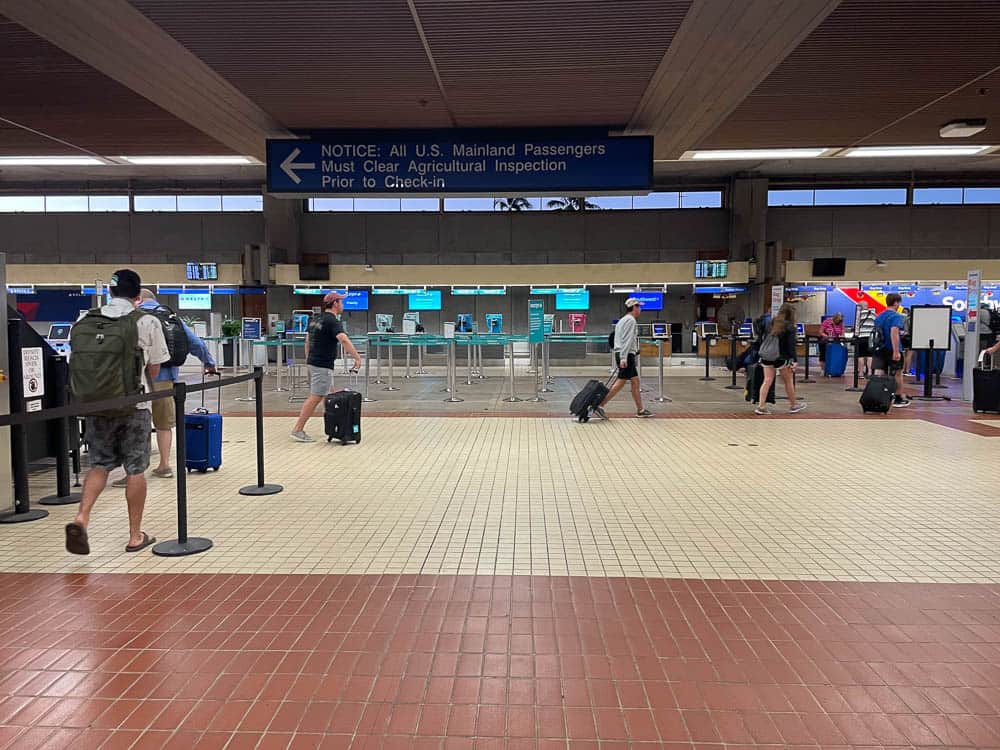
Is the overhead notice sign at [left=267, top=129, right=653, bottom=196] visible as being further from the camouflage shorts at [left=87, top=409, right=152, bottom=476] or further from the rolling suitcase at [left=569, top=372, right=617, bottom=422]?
the camouflage shorts at [left=87, top=409, right=152, bottom=476]

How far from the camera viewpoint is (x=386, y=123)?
7098mm

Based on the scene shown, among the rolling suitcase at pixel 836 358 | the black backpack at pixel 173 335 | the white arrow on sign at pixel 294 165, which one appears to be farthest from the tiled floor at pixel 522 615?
the rolling suitcase at pixel 836 358

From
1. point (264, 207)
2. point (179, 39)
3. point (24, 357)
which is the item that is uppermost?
point (264, 207)

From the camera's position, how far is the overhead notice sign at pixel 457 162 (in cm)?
723

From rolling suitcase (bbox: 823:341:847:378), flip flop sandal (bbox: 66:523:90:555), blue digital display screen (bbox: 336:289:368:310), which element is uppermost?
blue digital display screen (bbox: 336:289:368:310)

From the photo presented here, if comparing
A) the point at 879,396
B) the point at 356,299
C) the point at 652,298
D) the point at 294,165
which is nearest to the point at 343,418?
the point at 294,165

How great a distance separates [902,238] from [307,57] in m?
19.5

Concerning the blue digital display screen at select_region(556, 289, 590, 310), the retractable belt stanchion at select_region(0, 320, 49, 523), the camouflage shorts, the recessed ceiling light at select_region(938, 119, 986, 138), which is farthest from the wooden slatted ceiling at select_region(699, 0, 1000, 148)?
the blue digital display screen at select_region(556, 289, 590, 310)

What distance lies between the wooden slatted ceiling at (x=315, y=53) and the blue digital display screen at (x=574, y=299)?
13139 millimetres

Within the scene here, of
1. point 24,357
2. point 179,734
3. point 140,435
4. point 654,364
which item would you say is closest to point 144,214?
point 654,364

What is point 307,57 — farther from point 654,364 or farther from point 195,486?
point 654,364

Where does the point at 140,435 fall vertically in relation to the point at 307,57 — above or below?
below

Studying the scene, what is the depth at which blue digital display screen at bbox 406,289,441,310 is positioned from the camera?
20.1 meters

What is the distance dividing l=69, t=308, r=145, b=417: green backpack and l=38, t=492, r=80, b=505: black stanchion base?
1720 millimetres
